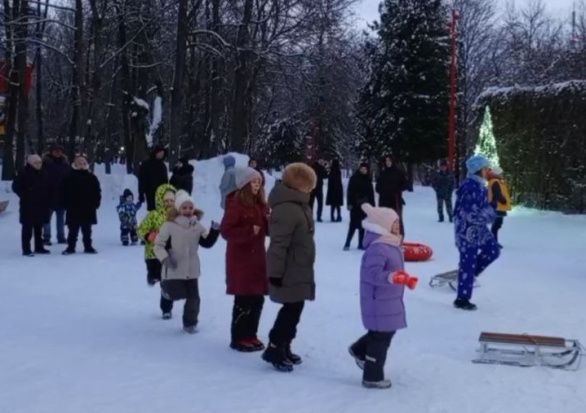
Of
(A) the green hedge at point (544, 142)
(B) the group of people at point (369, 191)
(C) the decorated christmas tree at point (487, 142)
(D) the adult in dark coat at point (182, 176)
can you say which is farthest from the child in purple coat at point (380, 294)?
(C) the decorated christmas tree at point (487, 142)

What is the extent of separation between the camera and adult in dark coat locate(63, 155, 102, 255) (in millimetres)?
13633

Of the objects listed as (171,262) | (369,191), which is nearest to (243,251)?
(171,262)

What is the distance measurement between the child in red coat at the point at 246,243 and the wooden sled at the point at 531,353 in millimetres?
1980

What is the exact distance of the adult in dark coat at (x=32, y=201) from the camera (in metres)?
13.3

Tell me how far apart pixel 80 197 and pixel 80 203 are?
0.38 feet

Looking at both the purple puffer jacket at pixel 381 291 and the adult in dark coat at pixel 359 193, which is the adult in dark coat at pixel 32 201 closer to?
the adult in dark coat at pixel 359 193

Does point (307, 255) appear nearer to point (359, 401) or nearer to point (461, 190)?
point (359, 401)

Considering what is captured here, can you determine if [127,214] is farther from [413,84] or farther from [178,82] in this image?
[413,84]

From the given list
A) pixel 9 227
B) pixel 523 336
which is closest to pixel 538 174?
pixel 9 227

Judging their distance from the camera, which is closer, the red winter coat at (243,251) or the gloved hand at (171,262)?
the red winter coat at (243,251)

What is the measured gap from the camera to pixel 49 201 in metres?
14.0

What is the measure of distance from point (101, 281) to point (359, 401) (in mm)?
6113

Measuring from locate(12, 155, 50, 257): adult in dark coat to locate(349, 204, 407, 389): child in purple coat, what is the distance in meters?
8.92

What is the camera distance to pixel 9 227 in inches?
717
